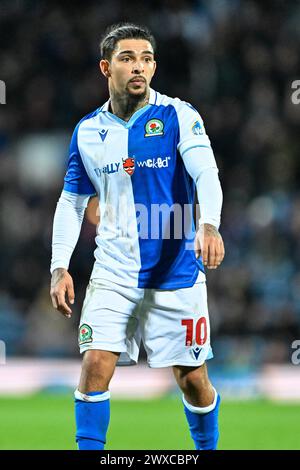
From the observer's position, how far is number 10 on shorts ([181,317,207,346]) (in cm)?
465

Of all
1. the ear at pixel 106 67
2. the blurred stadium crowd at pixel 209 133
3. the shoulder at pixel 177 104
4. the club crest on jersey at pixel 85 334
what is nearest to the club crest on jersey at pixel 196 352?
the club crest on jersey at pixel 85 334

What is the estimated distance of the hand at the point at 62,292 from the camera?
4508 millimetres

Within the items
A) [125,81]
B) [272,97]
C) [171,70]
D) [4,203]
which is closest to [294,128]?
[272,97]

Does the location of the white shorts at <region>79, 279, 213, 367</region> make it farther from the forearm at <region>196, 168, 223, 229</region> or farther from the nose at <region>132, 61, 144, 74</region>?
the nose at <region>132, 61, 144, 74</region>

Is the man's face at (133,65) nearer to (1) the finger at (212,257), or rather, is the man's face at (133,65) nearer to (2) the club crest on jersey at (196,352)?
(1) the finger at (212,257)

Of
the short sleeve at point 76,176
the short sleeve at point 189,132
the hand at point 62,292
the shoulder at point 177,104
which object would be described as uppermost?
the shoulder at point 177,104

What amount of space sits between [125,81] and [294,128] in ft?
23.2

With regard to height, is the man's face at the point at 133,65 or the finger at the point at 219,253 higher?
the man's face at the point at 133,65

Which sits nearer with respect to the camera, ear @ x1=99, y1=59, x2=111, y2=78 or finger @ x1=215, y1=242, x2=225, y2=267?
finger @ x1=215, y1=242, x2=225, y2=267

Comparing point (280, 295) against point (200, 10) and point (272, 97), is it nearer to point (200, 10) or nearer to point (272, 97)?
point (272, 97)

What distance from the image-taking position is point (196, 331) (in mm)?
4672

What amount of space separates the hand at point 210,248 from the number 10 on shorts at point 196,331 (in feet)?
1.78

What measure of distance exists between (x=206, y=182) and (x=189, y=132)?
293 millimetres

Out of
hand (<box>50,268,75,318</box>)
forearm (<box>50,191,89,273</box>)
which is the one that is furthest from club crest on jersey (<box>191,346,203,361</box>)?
forearm (<box>50,191,89,273</box>)
